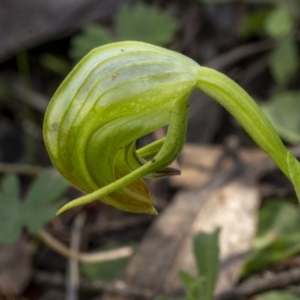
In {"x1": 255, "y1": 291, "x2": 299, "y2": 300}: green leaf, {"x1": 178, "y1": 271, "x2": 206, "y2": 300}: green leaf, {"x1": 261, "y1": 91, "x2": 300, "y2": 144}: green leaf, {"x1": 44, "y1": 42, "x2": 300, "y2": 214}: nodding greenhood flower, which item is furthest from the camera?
{"x1": 261, "y1": 91, "x2": 300, "y2": 144}: green leaf

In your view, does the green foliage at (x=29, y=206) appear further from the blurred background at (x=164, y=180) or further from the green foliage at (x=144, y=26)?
the green foliage at (x=144, y=26)

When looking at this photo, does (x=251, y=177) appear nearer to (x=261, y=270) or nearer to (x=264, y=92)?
(x=261, y=270)

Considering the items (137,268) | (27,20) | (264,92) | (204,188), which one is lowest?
(137,268)

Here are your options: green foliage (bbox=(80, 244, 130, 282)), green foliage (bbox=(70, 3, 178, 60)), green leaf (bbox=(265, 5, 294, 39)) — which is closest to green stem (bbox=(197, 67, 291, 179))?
green foliage (bbox=(80, 244, 130, 282))

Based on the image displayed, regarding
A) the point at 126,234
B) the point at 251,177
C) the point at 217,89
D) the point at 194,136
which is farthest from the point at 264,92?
the point at 217,89

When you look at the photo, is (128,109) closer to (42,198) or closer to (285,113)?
(42,198)

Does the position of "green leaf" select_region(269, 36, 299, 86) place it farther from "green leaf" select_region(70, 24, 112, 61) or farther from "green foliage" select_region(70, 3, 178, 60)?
"green leaf" select_region(70, 24, 112, 61)

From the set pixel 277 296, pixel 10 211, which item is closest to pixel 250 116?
pixel 277 296
